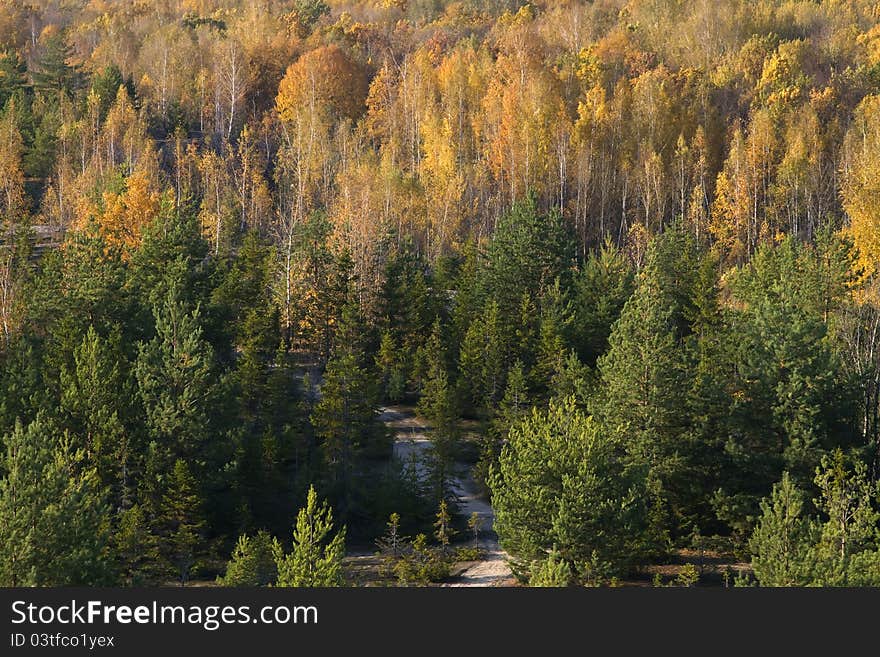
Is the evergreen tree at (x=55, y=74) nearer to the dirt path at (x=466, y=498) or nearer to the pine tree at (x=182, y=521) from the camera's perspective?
the dirt path at (x=466, y=498)

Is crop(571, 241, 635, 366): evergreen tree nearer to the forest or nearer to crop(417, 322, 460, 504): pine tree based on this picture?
the forest

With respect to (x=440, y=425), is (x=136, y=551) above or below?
below

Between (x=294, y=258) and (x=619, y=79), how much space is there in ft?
127

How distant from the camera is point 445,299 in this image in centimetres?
6425

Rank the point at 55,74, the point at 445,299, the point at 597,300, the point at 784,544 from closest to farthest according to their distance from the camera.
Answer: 1. the point at 784,544
2. the point at 597,300
3. the point at 445,299
4. the point at 55,74

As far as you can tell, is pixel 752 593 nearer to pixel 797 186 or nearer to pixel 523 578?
pixel 523 578

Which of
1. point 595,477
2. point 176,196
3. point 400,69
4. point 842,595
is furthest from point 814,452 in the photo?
point 400,69

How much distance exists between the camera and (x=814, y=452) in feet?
143

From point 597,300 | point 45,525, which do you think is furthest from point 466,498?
point 45,525

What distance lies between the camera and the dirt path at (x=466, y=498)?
42531mm

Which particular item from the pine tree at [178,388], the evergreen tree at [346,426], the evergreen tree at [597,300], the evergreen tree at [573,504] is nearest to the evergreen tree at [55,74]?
the evergreen tree at [597,300]

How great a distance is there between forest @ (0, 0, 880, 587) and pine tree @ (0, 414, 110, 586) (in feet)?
0.37

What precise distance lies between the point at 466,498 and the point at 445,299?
15918 mm

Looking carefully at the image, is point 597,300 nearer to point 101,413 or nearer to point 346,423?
point 346,423
